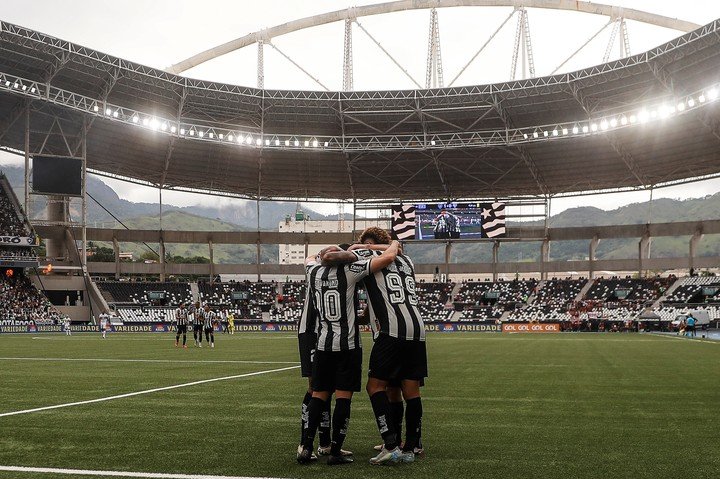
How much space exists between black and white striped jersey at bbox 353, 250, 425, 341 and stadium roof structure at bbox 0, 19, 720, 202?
150 feet

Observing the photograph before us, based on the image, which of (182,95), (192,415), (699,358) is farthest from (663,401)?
(182,95)

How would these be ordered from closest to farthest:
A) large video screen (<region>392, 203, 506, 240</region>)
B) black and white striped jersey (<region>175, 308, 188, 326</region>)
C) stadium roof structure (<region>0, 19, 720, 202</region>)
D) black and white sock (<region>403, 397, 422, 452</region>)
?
black and white sock (<region>403, 397, 422, 452</region>) < black and white striped jersey (<region>175, 308, 188, 326</region>) < stadium roof structure (<region>0, 19, 720, 202</region>) < large video screen (<region>392, 203, 506, 240</region>)

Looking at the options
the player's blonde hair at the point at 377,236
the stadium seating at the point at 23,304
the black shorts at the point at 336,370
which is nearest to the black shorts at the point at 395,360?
the black shorts at the point at 336,370

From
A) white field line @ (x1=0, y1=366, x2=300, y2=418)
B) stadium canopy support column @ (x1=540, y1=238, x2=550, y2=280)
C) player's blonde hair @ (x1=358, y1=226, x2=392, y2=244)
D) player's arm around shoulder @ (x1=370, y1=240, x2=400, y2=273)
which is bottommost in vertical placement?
white field line @ (x1=0, y1=366, x2=300, y2=418)

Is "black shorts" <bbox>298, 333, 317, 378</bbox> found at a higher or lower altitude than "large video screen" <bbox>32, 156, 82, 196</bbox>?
lower

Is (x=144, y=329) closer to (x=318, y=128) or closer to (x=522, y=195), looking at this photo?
(x=318, y=128)

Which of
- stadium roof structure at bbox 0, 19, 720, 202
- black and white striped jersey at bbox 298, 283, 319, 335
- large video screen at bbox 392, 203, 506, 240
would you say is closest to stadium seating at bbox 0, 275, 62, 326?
stadium roof structure at bbox 0, 19, 720, 202

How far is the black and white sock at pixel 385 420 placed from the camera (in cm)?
658

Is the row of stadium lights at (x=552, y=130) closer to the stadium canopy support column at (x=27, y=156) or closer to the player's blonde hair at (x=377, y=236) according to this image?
the stadium canopy support column at (x=27, y=156)

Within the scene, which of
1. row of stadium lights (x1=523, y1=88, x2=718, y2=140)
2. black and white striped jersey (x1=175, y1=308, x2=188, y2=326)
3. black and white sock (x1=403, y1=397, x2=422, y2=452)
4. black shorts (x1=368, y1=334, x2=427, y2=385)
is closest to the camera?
black and white sock (x1=403, y1=397, x2=422, y2=452)

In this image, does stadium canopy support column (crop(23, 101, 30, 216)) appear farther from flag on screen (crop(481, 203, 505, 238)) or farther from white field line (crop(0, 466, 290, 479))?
white field line (crop(0, 466, 290, 479))

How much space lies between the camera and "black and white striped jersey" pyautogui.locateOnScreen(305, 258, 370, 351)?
7035mm

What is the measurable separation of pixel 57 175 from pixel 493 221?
1543 inches

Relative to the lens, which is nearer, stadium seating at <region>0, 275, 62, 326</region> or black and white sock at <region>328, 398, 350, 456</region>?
black and white sock at <region>328, 398, 350, 456</region>
